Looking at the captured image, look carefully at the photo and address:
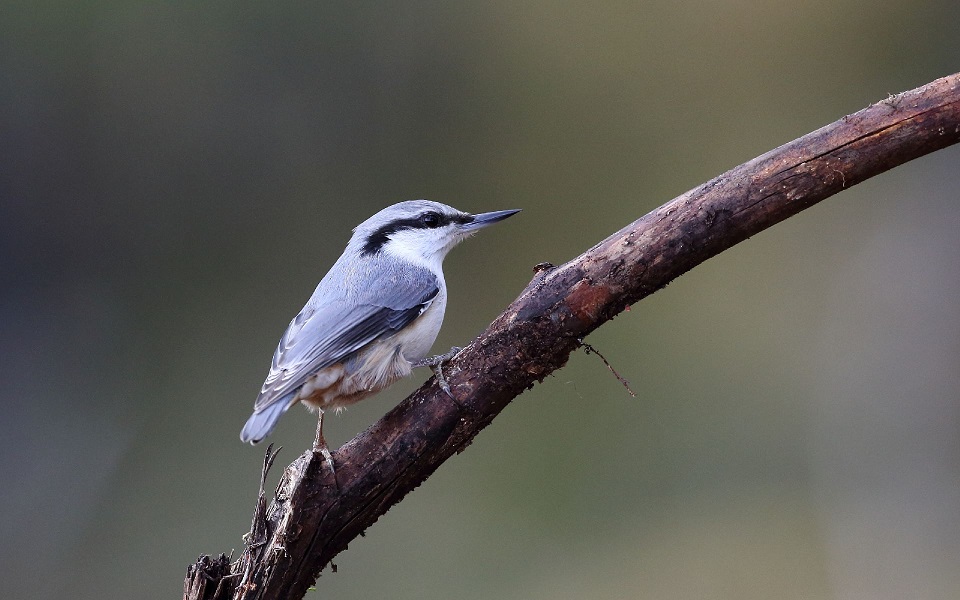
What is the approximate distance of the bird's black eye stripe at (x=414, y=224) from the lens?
3002 millimetres

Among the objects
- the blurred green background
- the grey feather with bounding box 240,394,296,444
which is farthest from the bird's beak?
the blurred green background

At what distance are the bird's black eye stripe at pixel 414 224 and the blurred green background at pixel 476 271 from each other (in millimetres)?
1942

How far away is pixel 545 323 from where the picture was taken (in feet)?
6.91

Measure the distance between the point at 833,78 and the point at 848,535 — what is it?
8.35 feet

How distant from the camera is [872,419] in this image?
4.50 m

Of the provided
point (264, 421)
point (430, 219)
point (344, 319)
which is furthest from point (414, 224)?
point (264, 421)

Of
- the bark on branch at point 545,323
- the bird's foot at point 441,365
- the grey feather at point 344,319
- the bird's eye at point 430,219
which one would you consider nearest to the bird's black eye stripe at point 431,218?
the bird's eye at point 430,219

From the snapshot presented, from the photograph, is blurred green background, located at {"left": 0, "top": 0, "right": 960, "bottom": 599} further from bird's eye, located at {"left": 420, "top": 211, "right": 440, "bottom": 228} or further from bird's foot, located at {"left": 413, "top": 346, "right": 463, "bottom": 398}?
bird's foot, located at {"left": 413, "top": 346, "right": 463, "bottom": 398}

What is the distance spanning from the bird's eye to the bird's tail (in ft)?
3.13

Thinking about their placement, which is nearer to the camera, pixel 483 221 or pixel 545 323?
pixel 545 323

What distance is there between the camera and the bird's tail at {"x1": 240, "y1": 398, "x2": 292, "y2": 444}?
2.21m

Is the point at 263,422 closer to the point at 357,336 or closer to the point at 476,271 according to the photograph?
the point at 357,336

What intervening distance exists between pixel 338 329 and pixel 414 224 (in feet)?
2.09

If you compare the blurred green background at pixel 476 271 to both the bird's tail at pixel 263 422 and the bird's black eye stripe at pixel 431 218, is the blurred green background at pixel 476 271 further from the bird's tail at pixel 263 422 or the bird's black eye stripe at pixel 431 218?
the bird's tail at pixel 263 422
